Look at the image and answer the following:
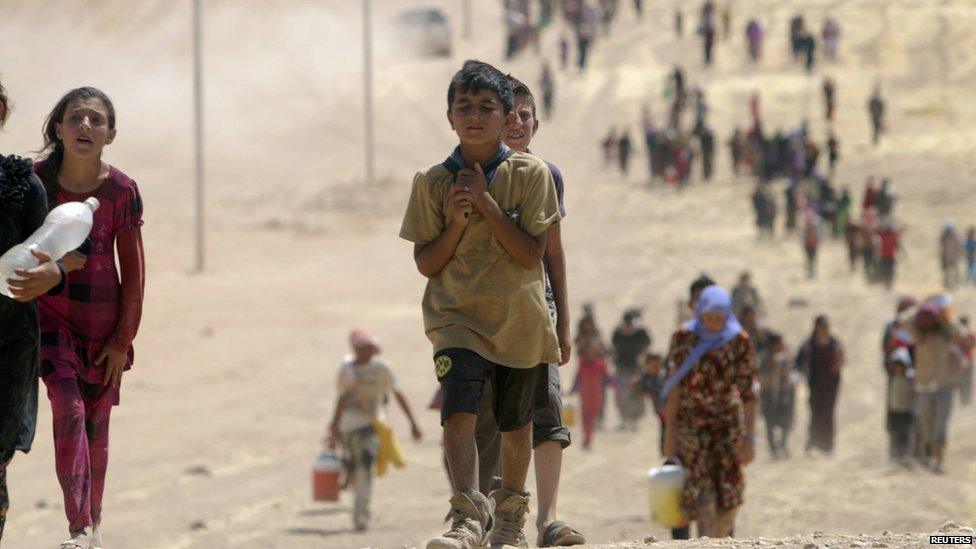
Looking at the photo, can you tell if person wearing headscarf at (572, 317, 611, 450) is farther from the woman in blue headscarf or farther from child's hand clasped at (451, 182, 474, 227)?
child's hand clasped at (451, 182, 474, 227)

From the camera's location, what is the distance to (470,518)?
582 cm

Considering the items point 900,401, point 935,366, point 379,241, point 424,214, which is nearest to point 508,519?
point 424,214

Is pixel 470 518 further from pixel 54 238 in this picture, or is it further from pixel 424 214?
pixel 54 238

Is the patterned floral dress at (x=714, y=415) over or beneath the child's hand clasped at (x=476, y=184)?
beneath

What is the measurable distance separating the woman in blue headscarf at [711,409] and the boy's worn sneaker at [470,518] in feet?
9.12

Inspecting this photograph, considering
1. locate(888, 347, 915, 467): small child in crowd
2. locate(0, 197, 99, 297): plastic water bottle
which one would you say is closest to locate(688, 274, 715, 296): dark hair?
locate(0, 197, 99, 297): plastic water bottle

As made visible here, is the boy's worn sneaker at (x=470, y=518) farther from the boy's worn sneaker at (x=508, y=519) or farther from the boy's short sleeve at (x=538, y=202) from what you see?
the boy's short sleeve at (x=538, y=202)

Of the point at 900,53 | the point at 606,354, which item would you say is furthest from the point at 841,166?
the point at 606,354

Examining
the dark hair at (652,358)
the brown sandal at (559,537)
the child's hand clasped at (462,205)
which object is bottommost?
the brown sandal at (559,537)

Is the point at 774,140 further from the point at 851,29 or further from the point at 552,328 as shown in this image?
the point at 552,328

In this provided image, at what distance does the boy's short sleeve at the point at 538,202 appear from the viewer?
591 cm

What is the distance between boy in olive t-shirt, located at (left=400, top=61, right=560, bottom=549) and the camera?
586 cm

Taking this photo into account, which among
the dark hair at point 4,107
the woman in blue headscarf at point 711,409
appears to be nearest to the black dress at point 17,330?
the dark hair at point 4,107

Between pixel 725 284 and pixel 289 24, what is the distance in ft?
100
